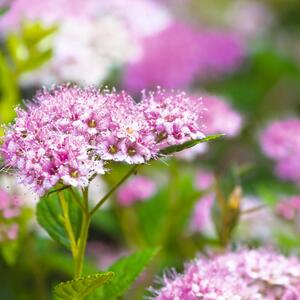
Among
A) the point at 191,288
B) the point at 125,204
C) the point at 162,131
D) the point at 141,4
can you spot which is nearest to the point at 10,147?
the point at 162,131

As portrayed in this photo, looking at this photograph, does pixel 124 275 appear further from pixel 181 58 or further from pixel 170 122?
pixel 181 58

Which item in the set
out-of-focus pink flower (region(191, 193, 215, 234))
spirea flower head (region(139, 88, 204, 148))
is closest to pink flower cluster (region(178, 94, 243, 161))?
out-of-focus pink flower (region(191, 193, 215, 234))

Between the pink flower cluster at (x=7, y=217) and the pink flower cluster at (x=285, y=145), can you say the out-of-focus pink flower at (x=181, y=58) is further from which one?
the pink flower cluster at (x=7, y=217)

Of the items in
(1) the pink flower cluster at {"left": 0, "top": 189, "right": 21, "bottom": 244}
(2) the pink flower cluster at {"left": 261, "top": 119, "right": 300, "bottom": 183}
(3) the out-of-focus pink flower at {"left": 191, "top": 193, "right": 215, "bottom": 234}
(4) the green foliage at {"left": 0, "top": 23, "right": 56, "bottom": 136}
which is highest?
(4) the green foliage at {"left": 0, "top": 23, "right": 56, "bottom": 136}

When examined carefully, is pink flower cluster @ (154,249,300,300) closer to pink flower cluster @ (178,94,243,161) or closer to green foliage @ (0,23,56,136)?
pink flower cluster @ (178,94,243,161)

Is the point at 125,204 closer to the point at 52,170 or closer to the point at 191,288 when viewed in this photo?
the point at 191,288

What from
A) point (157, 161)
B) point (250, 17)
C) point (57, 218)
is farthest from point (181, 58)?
point (250, 17)
